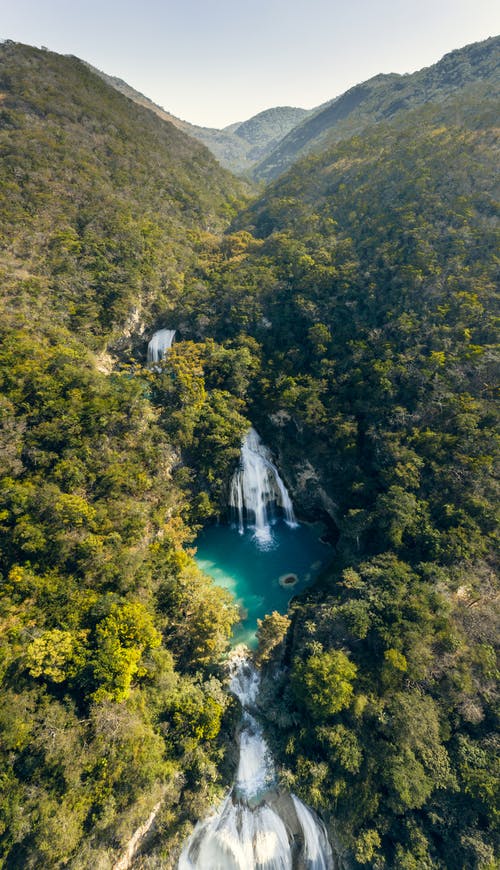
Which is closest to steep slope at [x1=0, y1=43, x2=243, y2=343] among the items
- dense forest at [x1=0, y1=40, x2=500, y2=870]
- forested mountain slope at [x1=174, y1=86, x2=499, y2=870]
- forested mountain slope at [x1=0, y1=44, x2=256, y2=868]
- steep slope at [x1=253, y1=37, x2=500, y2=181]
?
forested mountain slope at [x1=0, y1=44, x2=256, y2=868]

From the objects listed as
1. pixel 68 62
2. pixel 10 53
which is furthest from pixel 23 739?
pixel 68 62

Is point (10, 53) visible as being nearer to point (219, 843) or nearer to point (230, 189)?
point (230, 189)

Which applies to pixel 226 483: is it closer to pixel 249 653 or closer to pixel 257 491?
pixel 257 491

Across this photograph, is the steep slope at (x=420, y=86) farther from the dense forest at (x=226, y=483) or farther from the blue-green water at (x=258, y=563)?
the blue-green water at (x=258, y=563)

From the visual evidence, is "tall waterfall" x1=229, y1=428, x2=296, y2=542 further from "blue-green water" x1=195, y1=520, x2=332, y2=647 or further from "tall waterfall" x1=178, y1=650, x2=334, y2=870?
"tall waterfall" x1=178, y1=650, x2=334, y2=870

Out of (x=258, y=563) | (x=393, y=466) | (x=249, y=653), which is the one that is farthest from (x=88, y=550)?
(x=393, y=466)

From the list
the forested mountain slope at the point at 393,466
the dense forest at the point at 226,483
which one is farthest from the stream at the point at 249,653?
the forested mountain slope at the point at 393,466
